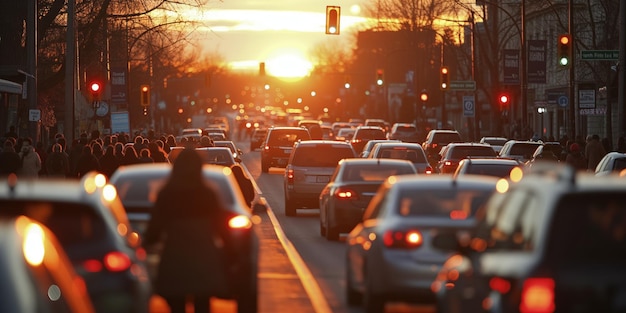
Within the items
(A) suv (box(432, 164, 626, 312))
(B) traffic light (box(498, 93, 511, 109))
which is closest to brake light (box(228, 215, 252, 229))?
(A) suv (box(432, 164, 626, 312))

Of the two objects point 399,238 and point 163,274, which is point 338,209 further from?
point 163,274

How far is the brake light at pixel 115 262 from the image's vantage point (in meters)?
9.94

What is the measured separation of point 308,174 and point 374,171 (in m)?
7.89

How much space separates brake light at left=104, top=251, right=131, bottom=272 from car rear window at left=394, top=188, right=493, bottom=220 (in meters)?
4.99

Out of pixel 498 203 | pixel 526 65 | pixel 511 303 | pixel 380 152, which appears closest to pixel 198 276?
pixel 498 203

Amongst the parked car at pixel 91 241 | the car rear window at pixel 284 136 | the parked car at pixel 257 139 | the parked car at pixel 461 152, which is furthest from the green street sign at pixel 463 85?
the parked car at pixel 91 241

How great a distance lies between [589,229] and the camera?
8320 millimetres

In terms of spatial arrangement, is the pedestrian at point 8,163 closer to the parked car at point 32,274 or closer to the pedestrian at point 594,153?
the pedestrian at point 594,153

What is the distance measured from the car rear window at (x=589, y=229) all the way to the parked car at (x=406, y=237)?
16.0ft

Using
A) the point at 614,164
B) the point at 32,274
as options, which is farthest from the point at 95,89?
the point at 32,274

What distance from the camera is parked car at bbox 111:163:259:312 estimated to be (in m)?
13.9

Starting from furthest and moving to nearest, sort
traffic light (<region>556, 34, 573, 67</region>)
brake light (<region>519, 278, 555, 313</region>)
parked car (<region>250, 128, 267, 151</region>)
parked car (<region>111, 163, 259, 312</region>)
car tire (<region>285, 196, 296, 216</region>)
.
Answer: parked car (<region>250, 128, 267, 151</region>) → traffic light (<region>556, 34, 573, 67</region>) → car tire (<region>285, 196, 296, 216</region>) → parked car (<region>111, 163, 259, 312</region>) → brake light (<region>519, 278, 555, 313</region>)

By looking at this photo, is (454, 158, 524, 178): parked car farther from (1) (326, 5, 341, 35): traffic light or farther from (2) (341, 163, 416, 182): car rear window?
(1) (326, 5, 341, 35): traffic light

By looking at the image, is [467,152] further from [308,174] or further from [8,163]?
[8,163]
